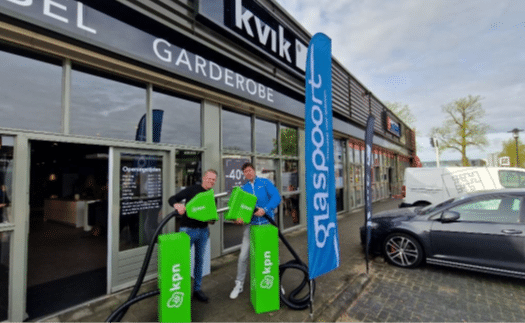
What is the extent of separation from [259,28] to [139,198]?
448 centimetres

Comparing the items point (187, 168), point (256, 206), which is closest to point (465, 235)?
point (256, 206)

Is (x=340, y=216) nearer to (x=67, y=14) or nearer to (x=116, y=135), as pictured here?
(x=116, y=135)

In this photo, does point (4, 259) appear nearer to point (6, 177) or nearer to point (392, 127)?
point (6, 177)

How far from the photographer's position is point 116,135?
152 inches

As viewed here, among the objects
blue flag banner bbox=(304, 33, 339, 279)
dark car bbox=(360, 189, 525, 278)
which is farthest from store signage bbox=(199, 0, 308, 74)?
dark car bbox=(360, 189, 525, 278)

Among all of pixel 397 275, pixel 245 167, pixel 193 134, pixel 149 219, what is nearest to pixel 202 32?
pixel 193 134

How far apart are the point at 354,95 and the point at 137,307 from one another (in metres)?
11.2

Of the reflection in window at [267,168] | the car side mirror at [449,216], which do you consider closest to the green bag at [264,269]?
the car side mirror at [449,216]

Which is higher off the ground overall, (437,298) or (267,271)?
(267,271)

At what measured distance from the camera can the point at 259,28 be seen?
5738 millimetres

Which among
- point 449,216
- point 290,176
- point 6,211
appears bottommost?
point 449,216

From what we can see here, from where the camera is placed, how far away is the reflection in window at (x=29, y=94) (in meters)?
2.96

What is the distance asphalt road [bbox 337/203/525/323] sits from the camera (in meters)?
3.01

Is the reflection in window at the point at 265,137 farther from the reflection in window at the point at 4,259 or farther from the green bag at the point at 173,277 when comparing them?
the reflection in window at the point at 4,259
